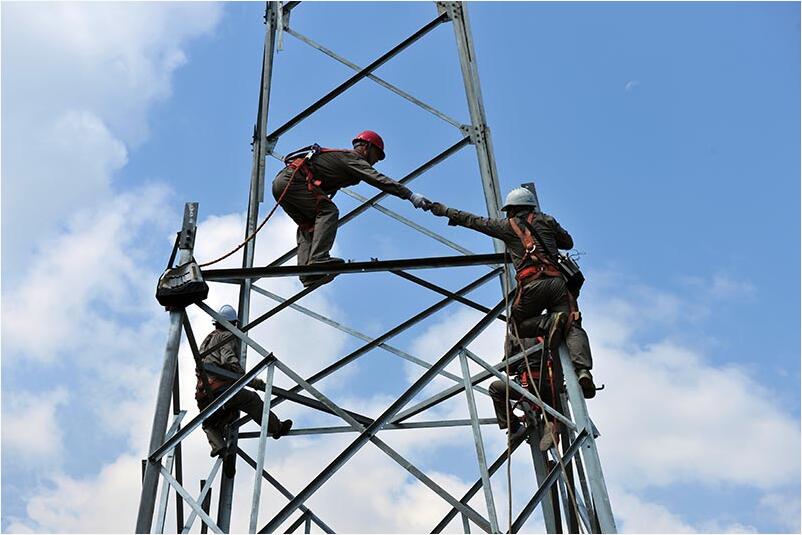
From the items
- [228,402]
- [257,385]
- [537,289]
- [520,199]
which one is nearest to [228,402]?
[228,402]

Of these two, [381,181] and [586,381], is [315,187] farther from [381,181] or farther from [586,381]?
[586,381]

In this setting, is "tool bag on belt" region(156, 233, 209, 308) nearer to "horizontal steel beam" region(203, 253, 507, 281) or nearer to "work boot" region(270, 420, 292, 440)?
"horizontal steel beam" region(203, 253, 507, 281)

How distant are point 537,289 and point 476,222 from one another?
959 mm

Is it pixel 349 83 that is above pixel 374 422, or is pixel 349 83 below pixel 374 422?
above

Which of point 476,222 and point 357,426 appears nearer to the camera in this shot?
point 357,426

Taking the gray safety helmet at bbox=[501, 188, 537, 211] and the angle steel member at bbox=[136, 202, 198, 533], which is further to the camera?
the gray safety helmet at bbox=[501, 188, 537, 211]

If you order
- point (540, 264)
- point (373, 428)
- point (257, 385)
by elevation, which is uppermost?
point (257, 385)

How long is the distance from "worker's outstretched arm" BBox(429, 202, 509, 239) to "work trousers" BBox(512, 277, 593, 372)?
2.17 feet

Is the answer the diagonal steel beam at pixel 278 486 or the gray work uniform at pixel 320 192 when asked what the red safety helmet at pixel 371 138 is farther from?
the diagonal steel beam at pixel 278 486

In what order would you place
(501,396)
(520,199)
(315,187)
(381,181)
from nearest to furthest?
(520,199) → (381,181) → (315,187) → (501,396)

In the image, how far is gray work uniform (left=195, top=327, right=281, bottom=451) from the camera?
963cm

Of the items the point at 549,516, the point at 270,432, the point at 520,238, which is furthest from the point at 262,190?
the point at 549,516

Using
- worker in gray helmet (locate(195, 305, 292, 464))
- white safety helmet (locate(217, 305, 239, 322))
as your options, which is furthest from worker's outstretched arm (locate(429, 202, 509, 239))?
white safety helmet (locate(217, 305, 239, 322))

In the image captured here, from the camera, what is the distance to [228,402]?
9688mm
